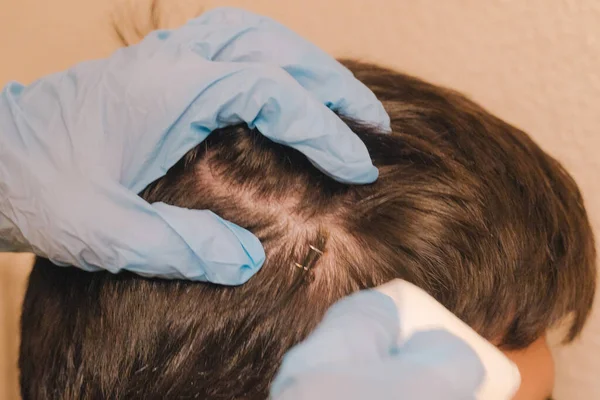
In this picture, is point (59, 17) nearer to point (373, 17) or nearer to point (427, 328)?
point (373, 17)

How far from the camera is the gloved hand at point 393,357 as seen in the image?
410 mm

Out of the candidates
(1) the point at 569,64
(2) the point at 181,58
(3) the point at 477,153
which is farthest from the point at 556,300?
(2) the point at 181,58

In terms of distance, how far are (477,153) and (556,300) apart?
0.57 feet

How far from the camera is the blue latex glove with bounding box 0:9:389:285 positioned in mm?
429

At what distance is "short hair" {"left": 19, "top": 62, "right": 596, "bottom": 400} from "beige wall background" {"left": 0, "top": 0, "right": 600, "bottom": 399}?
25cm

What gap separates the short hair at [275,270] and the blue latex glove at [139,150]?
25mm

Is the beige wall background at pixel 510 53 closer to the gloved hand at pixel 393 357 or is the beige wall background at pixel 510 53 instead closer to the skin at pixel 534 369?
the skin at pixel 534 369

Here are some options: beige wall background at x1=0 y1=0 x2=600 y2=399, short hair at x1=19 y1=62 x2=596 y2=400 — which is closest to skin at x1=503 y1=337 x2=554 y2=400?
short hair at x1=19 y1=62 x2=596 y2=400

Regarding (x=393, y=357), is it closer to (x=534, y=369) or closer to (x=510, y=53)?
(x=534, y=369)

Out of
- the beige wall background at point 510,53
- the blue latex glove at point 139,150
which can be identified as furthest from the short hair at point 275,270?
the beige wall background at point 510,53

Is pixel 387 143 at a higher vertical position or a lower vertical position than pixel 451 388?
higher

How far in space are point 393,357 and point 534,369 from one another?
239 mm

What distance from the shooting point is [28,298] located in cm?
55

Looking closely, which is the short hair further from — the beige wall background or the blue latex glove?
the beige wall background
